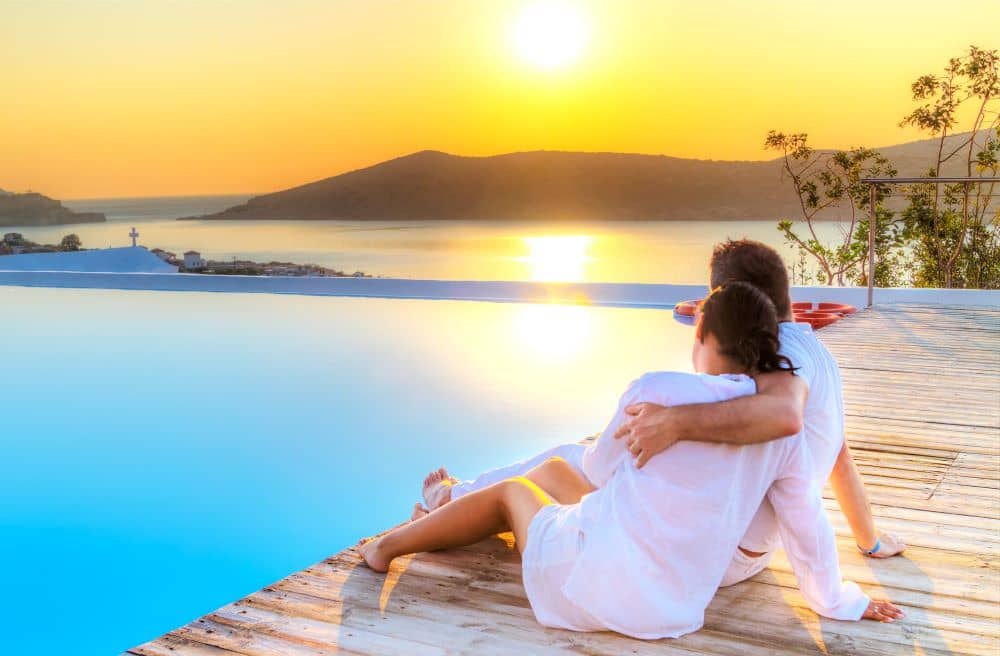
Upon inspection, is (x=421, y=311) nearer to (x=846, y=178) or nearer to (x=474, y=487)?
(x=846, y=178)

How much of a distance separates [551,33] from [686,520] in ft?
32.2

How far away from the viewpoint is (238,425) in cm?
539

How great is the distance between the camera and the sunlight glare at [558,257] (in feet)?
31.8

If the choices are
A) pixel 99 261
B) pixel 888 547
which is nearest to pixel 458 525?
pixel 888 547

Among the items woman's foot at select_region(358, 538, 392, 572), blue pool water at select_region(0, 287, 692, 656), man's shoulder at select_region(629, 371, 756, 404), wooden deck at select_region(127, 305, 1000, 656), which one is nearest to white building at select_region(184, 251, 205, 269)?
blue pool water at select_region(0, 287, 692, 656)

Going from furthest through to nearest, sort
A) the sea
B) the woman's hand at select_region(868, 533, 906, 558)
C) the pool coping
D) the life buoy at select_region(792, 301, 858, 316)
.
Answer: the sea
the pool coping
the life buoy at select_region(792, 301, 858, 316)
the woman's hand at select_region(868, 533, 906, 558)

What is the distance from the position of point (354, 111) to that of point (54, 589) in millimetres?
10334

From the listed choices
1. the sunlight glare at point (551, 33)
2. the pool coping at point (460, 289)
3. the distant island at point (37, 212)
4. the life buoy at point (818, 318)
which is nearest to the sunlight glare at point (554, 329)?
the pool coping at point (460, 289)

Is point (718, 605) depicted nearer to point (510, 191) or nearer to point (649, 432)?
point (649, 432)

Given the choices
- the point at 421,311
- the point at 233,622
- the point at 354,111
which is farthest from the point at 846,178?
the point at 233,622

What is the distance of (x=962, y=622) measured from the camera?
2016 mm

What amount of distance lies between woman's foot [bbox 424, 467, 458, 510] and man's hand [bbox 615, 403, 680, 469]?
1.01m

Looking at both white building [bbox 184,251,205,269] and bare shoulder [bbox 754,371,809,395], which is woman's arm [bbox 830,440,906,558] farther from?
white building [bbox 184,251,205,269]

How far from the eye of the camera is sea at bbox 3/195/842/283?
10.1 meters
